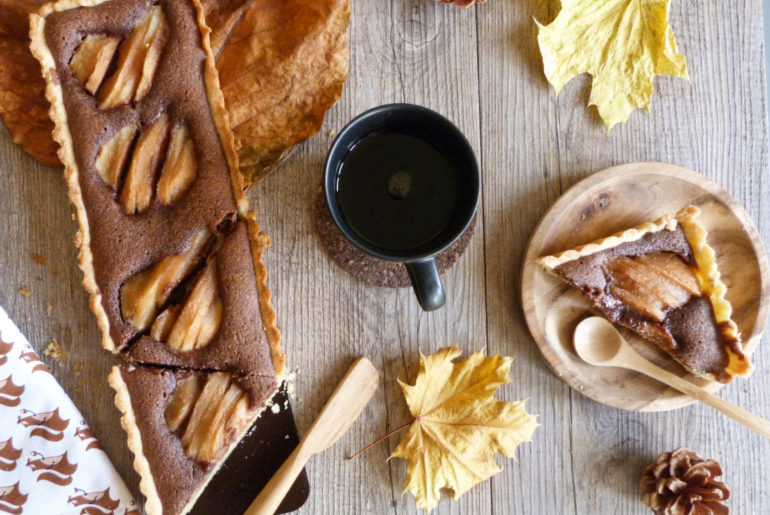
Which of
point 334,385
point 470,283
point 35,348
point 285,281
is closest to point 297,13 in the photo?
point 285,281

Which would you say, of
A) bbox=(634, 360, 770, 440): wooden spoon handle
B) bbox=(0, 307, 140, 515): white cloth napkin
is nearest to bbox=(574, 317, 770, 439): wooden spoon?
bbox=(634, 360, 770, 440): wooden spoon handle

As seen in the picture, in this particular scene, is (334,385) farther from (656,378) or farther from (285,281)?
(656,378)

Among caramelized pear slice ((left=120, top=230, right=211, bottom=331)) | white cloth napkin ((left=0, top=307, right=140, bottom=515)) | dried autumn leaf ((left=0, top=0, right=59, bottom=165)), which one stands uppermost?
dried autumn leaf ((left=0, top=0, right=59, bottom=165))

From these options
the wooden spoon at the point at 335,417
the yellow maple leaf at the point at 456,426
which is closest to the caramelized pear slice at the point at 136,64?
the wooden spoon at the point at 335,417

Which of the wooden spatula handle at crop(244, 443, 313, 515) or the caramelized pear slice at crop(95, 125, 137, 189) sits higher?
the caramelized pear slice at crop(95, 125, 137, 189)

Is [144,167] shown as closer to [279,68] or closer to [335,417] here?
[279,68]

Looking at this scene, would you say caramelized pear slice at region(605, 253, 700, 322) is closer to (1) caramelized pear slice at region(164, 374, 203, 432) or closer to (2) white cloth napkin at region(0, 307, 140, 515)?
(1) caramelized pear slice at region(164, 374, 203, 432)

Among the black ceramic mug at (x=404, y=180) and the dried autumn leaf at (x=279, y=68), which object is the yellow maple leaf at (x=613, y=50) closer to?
the black ceramic mug at (x=404, y=180)

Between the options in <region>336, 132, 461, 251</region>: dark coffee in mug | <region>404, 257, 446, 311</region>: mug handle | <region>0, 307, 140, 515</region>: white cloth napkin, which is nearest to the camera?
<region>404, 257, 446, 311</region>: mug handle
